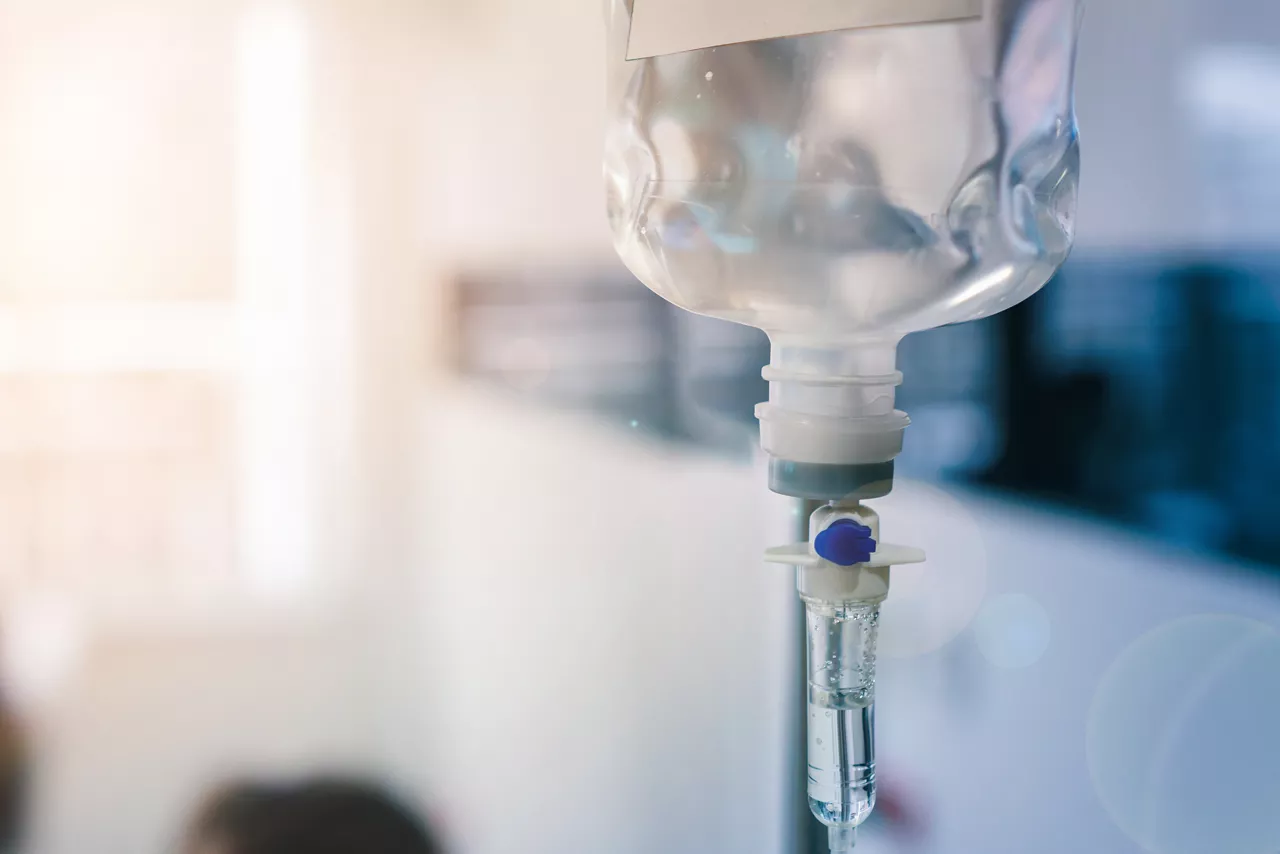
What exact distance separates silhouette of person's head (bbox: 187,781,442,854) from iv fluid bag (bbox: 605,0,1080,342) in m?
0.79

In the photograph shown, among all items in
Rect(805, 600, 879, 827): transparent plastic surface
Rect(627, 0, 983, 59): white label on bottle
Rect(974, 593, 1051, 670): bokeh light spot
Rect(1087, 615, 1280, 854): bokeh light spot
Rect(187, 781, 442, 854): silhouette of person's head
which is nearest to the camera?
Rect(627, 0, 983, 59): white label on bottle

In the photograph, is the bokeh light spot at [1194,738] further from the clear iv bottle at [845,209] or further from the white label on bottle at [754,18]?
the white label on bottle at [754,18]

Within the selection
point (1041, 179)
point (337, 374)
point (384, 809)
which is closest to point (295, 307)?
point (337, 374)

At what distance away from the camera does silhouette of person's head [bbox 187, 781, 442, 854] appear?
0.96 m

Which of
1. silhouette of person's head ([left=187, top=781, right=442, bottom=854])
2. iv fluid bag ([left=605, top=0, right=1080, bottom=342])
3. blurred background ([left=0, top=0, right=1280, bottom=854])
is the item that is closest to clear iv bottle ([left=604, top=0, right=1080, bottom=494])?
iv fluid bag ([left=605, top=0, right=1080, bottom=342])

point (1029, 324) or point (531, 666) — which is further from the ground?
point (1029, 324)

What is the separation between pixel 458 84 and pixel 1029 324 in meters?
0.79

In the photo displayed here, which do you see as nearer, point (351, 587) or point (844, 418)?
point (844, 418)

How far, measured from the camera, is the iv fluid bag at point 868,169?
1.42 feet

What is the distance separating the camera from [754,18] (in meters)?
0.41

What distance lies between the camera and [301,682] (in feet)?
3.81

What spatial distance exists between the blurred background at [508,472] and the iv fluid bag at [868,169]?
0.27 m

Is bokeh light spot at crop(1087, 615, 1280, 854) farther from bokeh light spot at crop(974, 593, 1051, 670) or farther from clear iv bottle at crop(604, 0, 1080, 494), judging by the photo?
clear iv bottle at crop(604, 0, 1080, 494)

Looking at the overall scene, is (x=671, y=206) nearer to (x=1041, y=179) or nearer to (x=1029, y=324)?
(x=1041, y=179)
